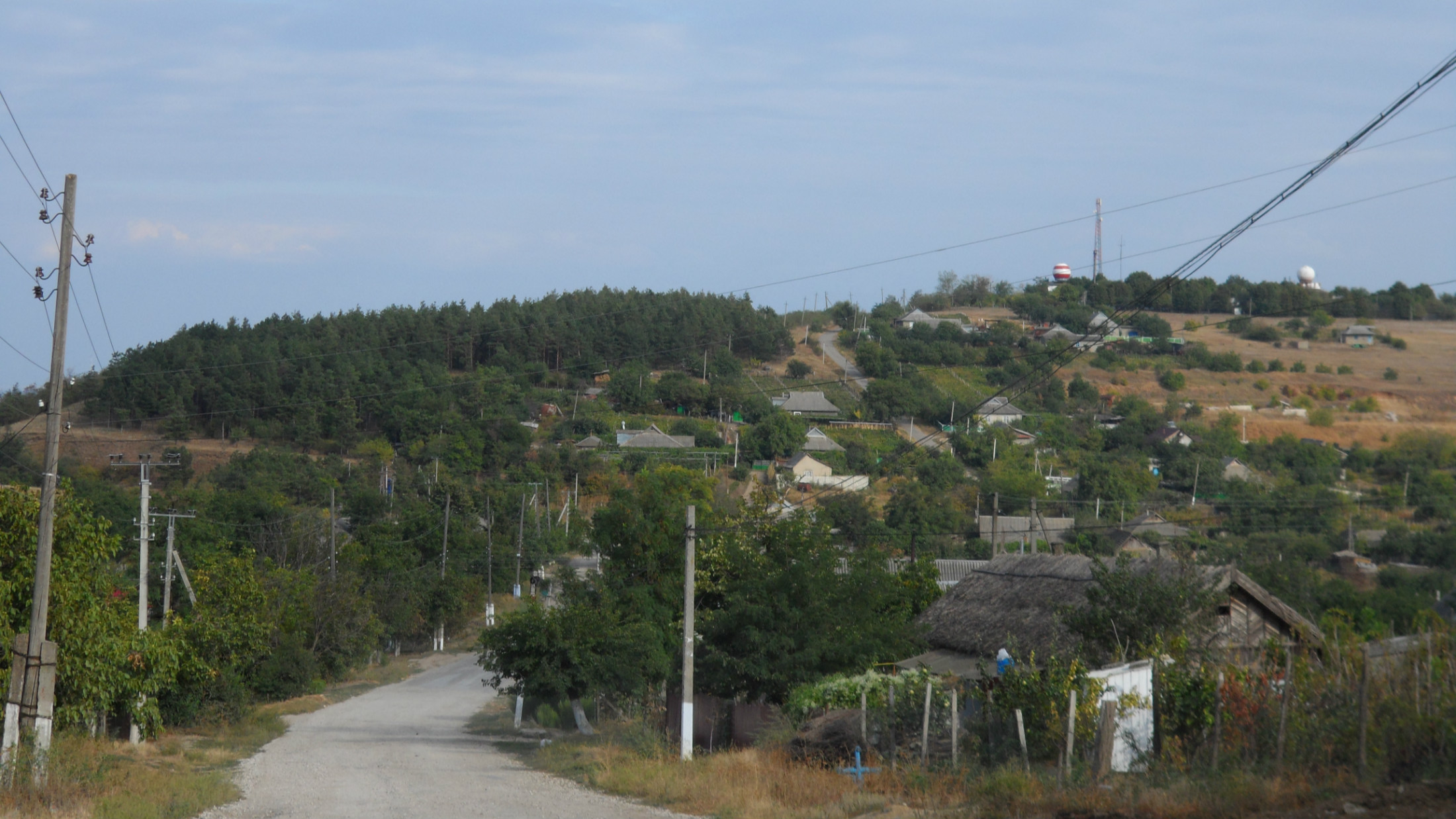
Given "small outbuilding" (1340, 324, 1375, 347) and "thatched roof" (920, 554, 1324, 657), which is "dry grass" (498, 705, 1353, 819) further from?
"small outbuilding" (1340, 324, 1375, 347)

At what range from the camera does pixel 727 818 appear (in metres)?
15.1

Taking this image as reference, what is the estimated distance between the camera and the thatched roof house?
20.6m

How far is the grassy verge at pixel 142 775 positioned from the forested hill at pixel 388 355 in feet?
193

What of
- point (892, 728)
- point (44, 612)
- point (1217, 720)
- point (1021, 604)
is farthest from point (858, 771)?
point (44, 612)

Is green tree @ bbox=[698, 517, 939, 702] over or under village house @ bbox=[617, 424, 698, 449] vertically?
under

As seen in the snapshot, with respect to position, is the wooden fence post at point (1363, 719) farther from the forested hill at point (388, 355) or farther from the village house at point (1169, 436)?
the forested hill at point (388, 355)

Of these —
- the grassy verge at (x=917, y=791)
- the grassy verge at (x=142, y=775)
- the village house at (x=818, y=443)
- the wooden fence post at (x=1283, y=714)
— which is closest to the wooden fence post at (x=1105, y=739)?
the grassy verge at (x=917, y=791)

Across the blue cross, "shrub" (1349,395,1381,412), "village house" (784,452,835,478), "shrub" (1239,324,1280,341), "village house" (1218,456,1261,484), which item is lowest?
the blue cross

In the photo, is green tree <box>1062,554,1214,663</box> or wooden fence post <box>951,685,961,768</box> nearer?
wooden fence post <box>951,685,961,768</box>

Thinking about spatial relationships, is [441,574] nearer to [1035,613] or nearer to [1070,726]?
[1035,613]

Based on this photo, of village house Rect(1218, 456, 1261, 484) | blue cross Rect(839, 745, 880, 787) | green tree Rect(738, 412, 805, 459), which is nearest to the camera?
blue cross Rect(839, 745, 880, 787)

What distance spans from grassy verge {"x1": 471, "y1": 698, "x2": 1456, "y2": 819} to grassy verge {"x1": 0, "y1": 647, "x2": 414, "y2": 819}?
6.34m

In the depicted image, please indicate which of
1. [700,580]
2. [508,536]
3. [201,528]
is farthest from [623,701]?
[508,536]

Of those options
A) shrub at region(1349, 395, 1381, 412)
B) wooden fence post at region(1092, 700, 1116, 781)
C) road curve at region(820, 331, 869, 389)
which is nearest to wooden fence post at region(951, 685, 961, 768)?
wooden fence post at region(1092, 700, 1116, 781)
